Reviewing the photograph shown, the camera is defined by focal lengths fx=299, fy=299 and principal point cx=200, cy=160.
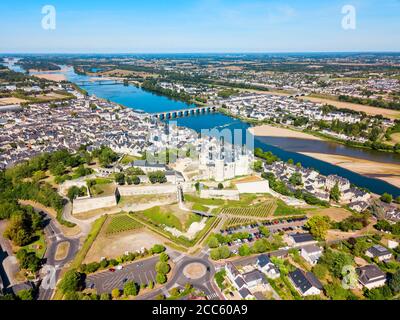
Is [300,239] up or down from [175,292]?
up

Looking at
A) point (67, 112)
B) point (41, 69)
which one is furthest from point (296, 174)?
point (41, 69)

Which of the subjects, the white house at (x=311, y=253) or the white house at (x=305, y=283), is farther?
the white house at (x=311, y=253)

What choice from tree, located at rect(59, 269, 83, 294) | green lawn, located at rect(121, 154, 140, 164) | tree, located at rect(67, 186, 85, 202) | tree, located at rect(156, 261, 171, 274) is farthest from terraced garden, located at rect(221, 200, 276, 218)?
green lawn, located at rect(121, 154, 140, 164)

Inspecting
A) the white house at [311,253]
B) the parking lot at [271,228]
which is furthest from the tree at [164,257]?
the white house at [311,253]

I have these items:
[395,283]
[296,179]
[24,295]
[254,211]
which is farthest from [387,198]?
[24,295]

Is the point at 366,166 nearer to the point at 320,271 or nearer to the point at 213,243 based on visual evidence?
the point at 320,271

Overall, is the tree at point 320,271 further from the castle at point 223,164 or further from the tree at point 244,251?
the castle at point 223,164

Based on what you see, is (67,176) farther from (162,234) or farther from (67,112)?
(67,112)
